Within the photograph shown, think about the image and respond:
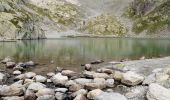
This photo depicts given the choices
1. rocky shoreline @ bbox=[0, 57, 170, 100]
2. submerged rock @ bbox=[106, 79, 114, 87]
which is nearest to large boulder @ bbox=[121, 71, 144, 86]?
rocky shoreline @ bbox=[0, 57, 170, 100]

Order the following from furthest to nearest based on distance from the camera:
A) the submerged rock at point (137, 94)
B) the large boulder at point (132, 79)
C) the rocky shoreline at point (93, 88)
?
the large boulder at point (132, 79), the submerged rock at point (137, 94), the rocky shoreline at point (93, 88)

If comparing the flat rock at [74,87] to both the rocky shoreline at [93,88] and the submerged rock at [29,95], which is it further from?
the submerged rock at [29,95]

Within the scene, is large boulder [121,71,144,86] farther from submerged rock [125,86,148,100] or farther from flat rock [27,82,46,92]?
flat rock [27,82,46,92]

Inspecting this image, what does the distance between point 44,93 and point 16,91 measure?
3.21 metres

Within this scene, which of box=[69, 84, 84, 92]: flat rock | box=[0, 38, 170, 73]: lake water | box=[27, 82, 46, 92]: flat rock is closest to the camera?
box=[27, 82, 46, 92]: flat rock

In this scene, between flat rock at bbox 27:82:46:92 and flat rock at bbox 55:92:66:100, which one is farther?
flat rock at bbox 27:82:46:92

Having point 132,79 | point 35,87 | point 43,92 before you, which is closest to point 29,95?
point 43,92

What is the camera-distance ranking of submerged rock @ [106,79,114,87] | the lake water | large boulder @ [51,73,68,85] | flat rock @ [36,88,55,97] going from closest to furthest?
flat rock @ [36,88,55,97] → submerged rock @ [106,79,114,87] → large boulder @ [51,73,68,85] → the lake water

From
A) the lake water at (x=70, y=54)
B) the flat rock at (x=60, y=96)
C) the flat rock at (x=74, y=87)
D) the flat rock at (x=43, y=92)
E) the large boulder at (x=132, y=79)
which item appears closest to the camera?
the flat rock at (x=60, y=96)

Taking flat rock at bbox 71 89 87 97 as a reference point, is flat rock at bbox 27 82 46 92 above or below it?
above

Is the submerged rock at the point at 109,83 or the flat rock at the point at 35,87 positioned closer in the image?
the flat rock at the point at 35,87

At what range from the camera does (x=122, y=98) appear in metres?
27.6

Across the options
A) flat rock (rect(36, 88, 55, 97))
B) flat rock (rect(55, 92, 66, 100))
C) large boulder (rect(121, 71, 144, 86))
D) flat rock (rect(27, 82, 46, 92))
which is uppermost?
large boulder (rect(121, 71, 144, 86))

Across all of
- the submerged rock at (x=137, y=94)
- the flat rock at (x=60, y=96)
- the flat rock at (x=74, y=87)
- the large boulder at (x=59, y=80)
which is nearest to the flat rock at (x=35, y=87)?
the flat rock at (x=60, y=96)
